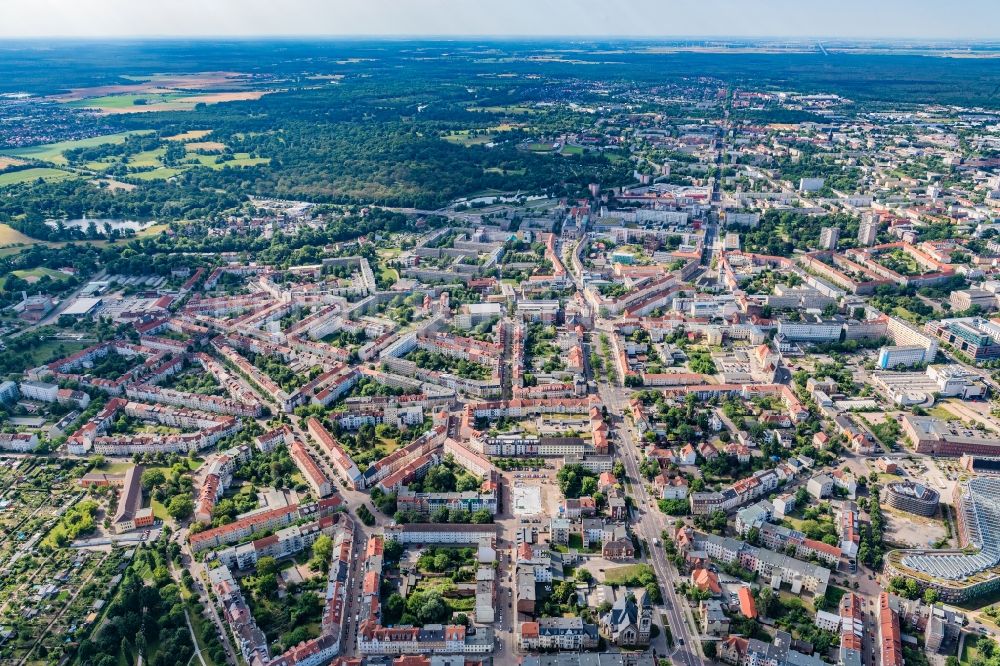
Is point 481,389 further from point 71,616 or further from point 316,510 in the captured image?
point 71,616

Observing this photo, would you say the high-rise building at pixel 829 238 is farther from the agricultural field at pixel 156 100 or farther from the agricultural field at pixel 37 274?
the agricultural field at pixel 156 100

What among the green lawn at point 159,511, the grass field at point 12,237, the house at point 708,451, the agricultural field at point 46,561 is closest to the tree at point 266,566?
the agricultural field at point 46,561

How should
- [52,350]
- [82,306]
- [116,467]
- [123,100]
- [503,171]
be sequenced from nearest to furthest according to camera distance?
[116,467], [52,350], [82,306], [503,171], [123,100]

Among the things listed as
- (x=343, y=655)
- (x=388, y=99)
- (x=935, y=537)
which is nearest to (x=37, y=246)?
(x=343, y=655)

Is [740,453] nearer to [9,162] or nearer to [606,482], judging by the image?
[606,482]

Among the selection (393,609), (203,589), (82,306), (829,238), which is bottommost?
(203,589)

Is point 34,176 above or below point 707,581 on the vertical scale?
above

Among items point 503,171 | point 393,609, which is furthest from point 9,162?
point 393,609

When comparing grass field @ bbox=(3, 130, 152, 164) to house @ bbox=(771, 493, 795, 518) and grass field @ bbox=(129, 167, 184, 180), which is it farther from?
house @ bbox=(771, 493, 795, 518)
